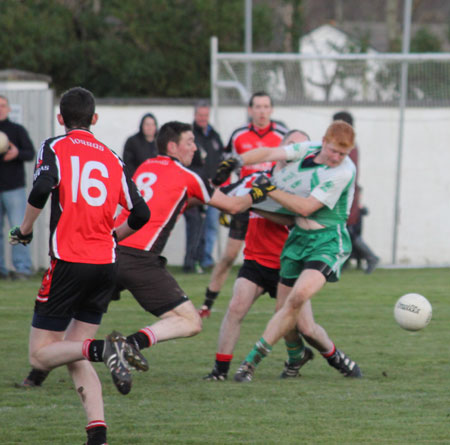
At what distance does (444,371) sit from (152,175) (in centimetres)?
267

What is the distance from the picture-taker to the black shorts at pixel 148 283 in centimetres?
674

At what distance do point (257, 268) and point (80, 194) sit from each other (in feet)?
8.43

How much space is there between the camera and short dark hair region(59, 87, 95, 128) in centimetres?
546

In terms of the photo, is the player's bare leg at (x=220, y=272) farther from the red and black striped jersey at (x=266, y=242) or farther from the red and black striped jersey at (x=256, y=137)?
the red and black striped jersey at (x=266, y=242)

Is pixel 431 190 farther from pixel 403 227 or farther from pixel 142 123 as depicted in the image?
pixel 142 123

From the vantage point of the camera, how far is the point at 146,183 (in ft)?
23.0

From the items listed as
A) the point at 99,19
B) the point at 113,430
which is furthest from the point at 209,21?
the point at 113,430

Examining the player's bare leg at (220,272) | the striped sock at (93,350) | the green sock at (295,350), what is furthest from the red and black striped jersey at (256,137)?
the striped sock at (93,350)

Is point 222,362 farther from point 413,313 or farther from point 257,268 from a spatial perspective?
point 413,313

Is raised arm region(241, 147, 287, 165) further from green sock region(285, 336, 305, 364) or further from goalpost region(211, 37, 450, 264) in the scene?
goalpost region(211, 37, 450, 264)

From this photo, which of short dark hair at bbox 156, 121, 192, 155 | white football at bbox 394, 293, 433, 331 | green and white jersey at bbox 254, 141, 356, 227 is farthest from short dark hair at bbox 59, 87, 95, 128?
white football at bbox 394, 293, 433, 331

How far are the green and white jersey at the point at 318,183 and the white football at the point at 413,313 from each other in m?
0.99

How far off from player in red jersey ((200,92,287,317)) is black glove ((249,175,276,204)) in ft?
9.92

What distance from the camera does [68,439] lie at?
18.5 feet
